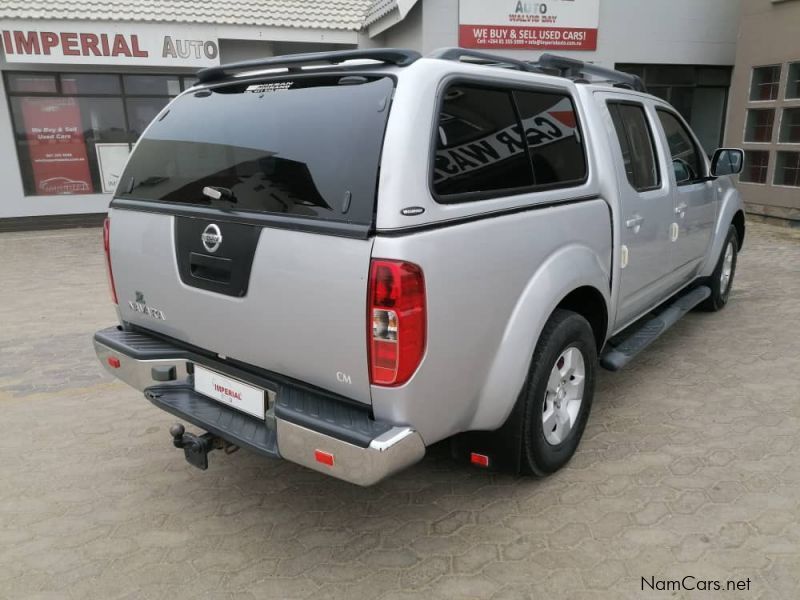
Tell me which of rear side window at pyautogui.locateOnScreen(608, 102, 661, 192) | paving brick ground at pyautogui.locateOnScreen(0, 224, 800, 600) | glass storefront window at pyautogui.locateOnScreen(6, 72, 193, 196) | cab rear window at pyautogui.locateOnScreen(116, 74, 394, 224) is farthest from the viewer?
glass storefront window at pyautogui.locateOnScreen(6, 72, 193, 196)

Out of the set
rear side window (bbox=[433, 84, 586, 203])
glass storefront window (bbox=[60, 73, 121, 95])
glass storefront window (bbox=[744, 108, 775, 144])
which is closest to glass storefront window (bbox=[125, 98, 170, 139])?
glass storefront window (bbox=[60, 73, 121, 95])

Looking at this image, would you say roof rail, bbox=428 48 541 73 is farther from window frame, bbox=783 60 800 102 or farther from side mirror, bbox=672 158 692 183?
window frame, bbox=783 60 800 102

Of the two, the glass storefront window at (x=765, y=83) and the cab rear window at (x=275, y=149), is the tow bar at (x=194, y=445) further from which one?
the glass storefront window at (x=765, y=83)

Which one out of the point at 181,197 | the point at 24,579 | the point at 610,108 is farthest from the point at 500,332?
the point at 24,579

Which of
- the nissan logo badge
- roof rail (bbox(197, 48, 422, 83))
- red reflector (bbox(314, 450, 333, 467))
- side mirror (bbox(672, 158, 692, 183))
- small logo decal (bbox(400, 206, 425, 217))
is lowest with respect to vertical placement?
red reflector (bbox(314, 450, 333, 467))

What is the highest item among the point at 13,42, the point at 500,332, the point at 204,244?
the point at 13,42

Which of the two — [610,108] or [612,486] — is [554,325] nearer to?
[612,486]

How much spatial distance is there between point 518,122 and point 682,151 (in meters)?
2.40

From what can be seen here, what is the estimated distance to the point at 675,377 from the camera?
438 cm

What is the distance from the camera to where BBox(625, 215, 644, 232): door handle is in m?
3.52

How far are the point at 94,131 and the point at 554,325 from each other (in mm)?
11626

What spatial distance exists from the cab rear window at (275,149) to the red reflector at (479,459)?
4.21ft

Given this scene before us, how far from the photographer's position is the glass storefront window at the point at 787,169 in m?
10.1

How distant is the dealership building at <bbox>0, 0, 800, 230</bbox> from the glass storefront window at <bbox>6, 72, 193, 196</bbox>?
2cm
